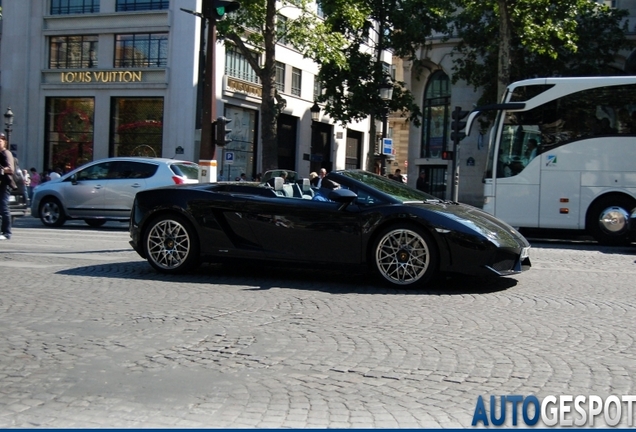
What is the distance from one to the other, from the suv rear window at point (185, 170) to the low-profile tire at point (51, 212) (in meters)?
3.15

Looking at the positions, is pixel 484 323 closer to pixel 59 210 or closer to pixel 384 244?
pixel 384 244

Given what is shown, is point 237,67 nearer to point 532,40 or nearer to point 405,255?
point 532,40

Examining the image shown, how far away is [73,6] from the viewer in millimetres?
36312

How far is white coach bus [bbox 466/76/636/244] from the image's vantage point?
1559cm

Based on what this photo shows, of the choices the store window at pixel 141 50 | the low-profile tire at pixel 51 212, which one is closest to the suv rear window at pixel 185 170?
the low-profile tire at pixel 51 212

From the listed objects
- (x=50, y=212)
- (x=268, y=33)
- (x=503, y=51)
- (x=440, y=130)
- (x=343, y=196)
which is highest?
(x=268, y=33)

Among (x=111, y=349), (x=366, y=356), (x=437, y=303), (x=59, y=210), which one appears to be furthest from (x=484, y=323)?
(x=59, y=210)

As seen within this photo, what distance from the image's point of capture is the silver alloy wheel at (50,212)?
18.2m

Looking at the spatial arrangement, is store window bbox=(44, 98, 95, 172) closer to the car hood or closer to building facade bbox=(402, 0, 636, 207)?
building facade bbox=(402, 0, 636, 207)

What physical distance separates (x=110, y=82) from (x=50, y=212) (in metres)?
18.6

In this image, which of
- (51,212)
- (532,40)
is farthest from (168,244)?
(532,40)

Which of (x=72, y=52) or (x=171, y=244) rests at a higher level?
(x=72, y=52)

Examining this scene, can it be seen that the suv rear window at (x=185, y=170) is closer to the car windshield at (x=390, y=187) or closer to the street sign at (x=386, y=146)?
the car windshield at (x=390, y=187)

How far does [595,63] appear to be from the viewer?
30.8 m
